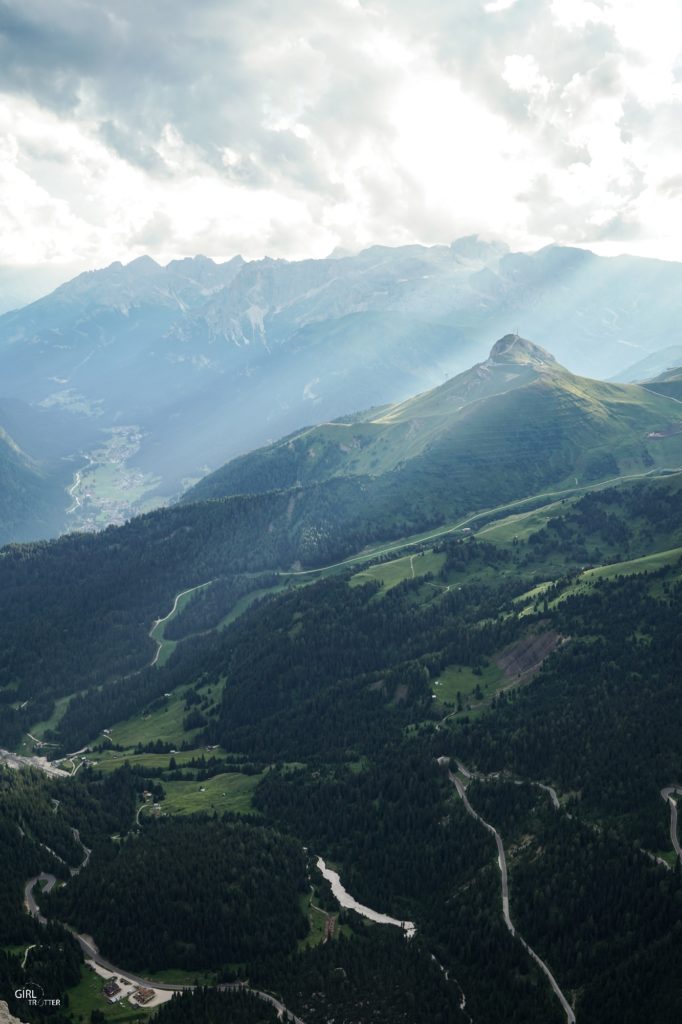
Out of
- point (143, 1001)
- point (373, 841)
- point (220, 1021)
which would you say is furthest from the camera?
point (373, 841)

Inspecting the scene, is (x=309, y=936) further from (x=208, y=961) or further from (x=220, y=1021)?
(x=220, y=1021)

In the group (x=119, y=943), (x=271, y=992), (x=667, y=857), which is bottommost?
(x=667, y=857)

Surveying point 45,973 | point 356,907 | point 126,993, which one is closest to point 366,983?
point 356,907

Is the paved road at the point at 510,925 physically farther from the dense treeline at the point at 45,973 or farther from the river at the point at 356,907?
the dense treeline at the point at 45,973

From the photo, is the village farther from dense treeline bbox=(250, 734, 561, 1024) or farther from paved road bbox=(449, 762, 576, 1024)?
paved road bbox=(449, 762, 576, 1024)

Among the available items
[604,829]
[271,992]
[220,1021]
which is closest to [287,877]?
[271,992]

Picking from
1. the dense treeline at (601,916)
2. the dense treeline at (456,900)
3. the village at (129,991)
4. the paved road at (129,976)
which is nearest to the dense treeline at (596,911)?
the dense treeline at (601,916)

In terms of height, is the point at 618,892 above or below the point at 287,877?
below
